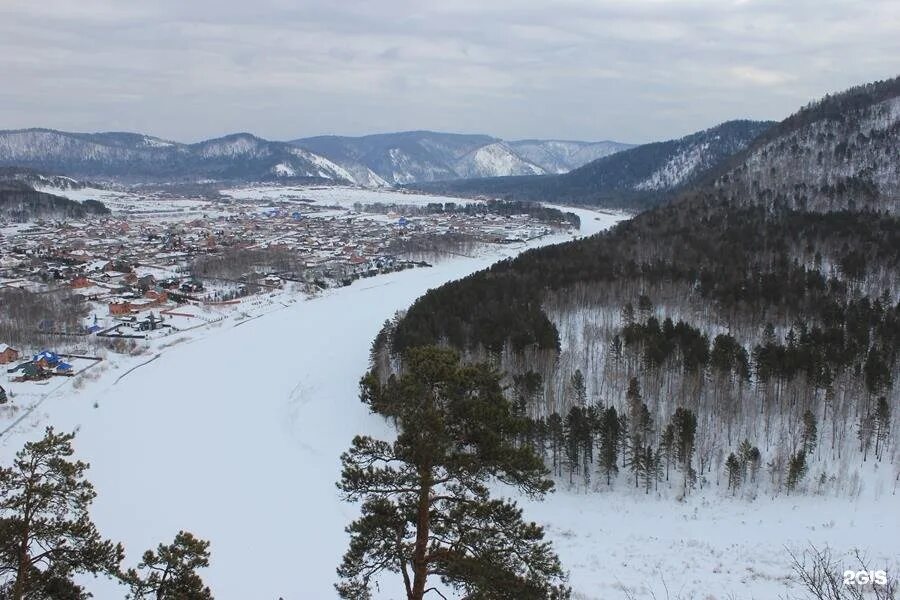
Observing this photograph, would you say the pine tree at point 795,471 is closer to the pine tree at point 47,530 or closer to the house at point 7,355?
the pine tree at point 47,530

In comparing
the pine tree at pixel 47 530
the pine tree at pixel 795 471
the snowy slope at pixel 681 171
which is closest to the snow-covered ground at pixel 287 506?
the pine tree at pixel 795 471

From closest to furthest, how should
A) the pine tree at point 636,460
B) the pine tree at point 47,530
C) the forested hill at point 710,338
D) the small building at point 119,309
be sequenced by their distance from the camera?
the pine tree at point 47,530 < the pine tree at point 636,460 < the forested hill at point 710,338 < the small building at point 119,309

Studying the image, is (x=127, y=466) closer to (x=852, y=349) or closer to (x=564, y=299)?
(x=564, y=299)

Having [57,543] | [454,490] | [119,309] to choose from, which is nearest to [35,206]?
[119,309]

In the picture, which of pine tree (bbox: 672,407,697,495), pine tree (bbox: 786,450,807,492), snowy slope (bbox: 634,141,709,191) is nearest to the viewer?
pine tree (bbox: 786,450,807,492)

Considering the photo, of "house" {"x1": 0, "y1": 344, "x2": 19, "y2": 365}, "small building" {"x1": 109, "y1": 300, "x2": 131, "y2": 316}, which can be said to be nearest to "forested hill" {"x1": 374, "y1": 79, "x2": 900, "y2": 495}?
"house" {"x1": 0, "y1": 344, "x2": 19, "y2": 365}

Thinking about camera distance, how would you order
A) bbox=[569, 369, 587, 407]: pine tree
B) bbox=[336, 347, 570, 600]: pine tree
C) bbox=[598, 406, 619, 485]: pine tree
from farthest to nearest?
bbox=[569, 369, 587, 407]: pine tree, bbox=[598, 406, 619, 485]: pine tree, bbox=[336, 347, 570, 600]: pine tree

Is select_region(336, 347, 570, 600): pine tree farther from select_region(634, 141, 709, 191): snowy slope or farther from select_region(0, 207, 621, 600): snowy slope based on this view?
select_region(634, 141, 709, 191): snowy slope

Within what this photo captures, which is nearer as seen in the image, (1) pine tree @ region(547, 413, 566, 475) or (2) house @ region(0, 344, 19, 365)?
(1) pine tree @ region(547, 413, 566, 475)
